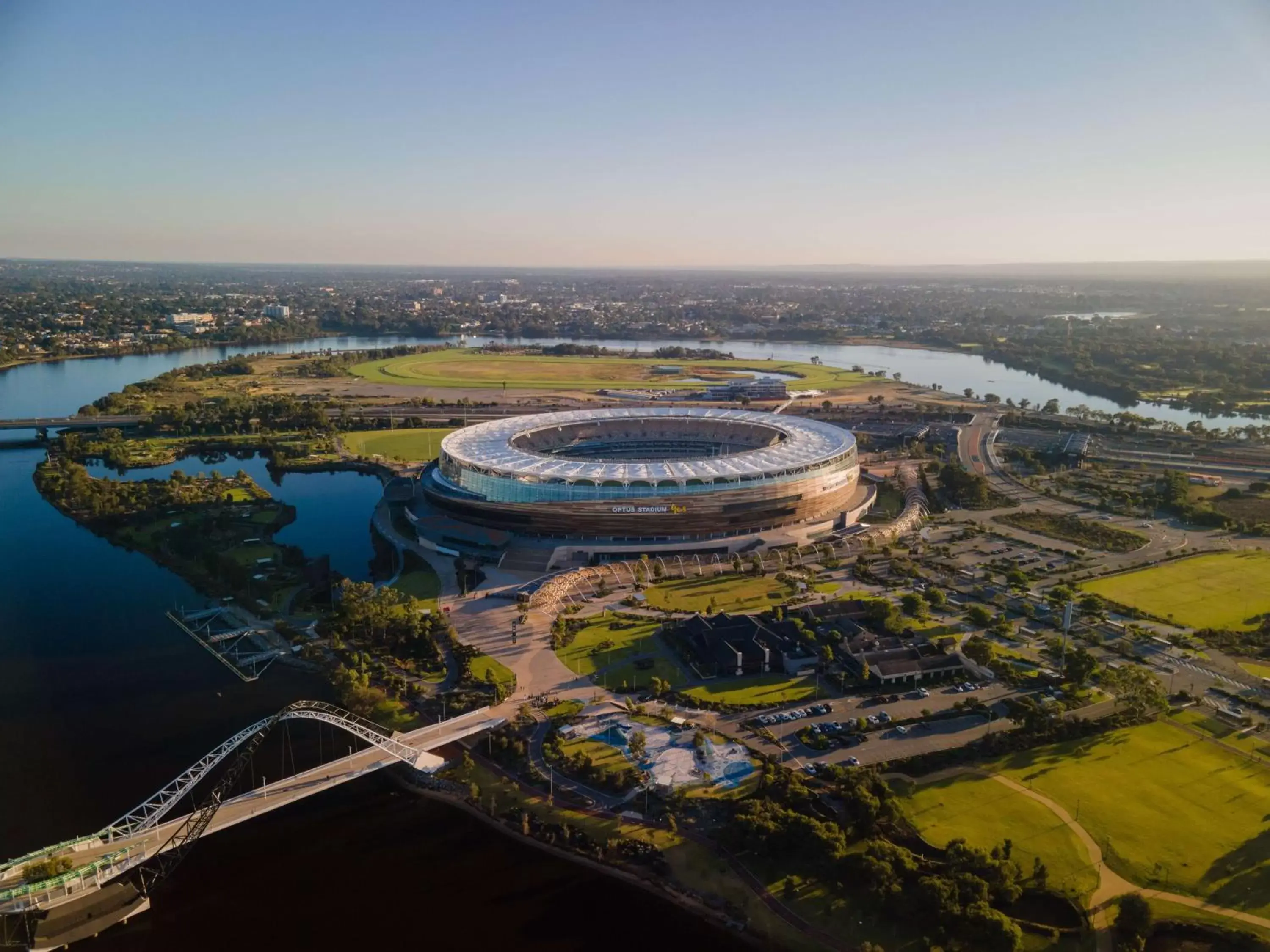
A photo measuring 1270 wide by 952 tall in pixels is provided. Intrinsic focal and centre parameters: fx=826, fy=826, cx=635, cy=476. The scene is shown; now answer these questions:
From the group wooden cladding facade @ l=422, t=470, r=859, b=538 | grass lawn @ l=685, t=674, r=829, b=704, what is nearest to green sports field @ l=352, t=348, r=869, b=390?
wooden cladding facade @ l=422, t=470, r=859, b=538

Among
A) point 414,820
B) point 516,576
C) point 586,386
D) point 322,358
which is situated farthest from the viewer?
point 322,358

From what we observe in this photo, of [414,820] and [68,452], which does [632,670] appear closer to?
[414,820]

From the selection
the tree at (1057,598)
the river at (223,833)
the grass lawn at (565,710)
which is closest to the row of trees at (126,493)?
the river at (223,833)

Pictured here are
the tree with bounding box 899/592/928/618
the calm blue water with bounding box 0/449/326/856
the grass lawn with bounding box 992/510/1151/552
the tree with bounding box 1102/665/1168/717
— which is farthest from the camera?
the grass lawn with bounding box 992/510/1151/552

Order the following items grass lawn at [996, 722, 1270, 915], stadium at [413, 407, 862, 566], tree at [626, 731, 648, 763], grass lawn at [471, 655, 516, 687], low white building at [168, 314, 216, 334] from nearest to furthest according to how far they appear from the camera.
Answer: grass lawn at [996, 722, 1270, 915] → tree at [626, 731, 648, 763] → grass lawn at [471, 655, 516, 687] → stadium at [413, 407, 862, 566] → low white building at [168, 314, 216, 334]

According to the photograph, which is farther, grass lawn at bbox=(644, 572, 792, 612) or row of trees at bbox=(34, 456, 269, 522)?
row of trees at bbox=(34, 456, 269, 522)

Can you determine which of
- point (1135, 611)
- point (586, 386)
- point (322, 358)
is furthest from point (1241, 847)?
point (322, 358)

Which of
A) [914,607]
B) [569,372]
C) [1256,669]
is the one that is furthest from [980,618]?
[569,372]

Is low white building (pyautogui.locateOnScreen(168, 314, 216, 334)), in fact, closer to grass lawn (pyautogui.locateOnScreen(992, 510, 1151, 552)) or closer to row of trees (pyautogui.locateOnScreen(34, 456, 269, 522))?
row of trees (pyautogui.locateOnScreen(34, 456, 269, 522))
